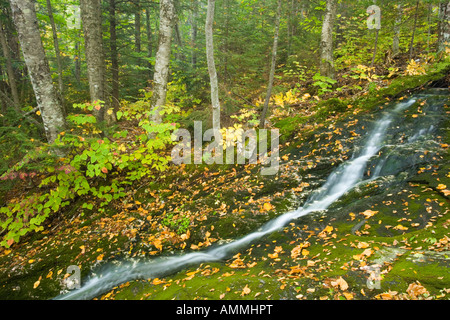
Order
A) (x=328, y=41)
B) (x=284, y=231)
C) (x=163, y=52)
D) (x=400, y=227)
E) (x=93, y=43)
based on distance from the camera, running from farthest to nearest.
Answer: (x=328, y=41) → (x=93, y=43) → (x=163, y=52) → (x=284, y=231) → (x=400, y=227)

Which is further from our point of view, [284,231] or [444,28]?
[444,28]

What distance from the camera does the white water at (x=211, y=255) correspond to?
14.0ft

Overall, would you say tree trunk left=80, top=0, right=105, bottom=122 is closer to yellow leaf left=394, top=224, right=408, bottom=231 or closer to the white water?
the white water

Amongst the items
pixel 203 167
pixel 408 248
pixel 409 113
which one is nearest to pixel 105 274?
pixel 203 167

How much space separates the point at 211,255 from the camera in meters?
4.36

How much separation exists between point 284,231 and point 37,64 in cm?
680

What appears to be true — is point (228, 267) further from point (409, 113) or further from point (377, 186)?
point (409, 113)

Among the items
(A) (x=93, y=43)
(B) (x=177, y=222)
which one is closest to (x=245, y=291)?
(B) (x=177, y=222)

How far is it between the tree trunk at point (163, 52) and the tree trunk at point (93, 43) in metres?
1.83

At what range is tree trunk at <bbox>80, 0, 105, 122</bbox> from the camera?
6883mm

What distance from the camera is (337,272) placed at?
2.64 meters

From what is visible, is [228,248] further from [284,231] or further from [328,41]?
[328,41]
